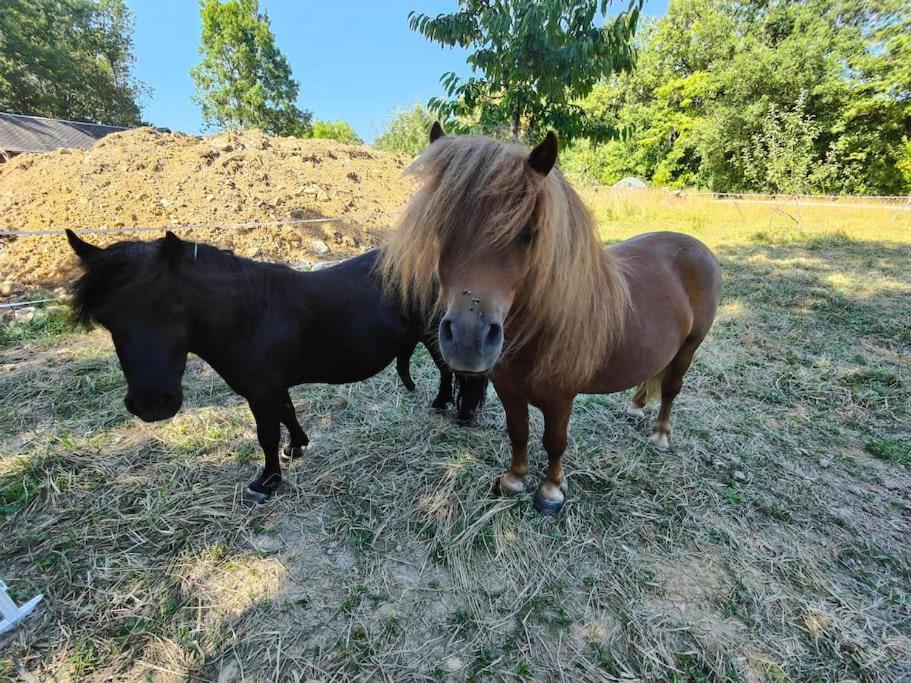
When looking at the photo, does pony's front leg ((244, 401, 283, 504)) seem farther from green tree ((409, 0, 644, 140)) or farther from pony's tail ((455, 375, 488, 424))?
green tree ((409, 0, 644, 140))

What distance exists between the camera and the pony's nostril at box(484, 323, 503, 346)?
1.17 meters

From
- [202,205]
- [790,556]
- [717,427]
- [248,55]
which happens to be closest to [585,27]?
[717,427]

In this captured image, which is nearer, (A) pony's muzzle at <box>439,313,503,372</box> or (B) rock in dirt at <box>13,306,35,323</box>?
(A) pony's muzzle at <box>439,313,503,372</box>

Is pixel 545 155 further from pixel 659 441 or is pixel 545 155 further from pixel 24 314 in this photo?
pixel 24 314

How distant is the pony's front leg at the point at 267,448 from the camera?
1.98 m

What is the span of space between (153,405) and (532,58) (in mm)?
3820

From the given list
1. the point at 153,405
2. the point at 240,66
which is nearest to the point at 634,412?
the point at 153,405

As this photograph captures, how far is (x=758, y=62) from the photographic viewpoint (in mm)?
18312

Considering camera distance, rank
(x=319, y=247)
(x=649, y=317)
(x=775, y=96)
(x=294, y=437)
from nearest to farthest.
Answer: (x=649, y=317) → (x=294, y=437) → (x=319, y=247) → (x=775, y=96)

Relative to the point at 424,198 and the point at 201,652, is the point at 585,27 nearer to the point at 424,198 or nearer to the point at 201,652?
the point at 424,198

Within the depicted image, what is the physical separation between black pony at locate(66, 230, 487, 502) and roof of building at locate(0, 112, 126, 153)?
25.1 meters

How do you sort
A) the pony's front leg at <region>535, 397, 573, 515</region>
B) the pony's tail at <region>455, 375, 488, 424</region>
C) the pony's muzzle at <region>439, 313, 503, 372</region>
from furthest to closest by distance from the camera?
the pony's tail at <region>455, 375, 488, 424</region> < the pony's front leg at <region>535, 397, 573, 515</region> < the pony's muzzle at <region>439, 313, 503, 372</region>

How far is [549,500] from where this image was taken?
6.94 ft

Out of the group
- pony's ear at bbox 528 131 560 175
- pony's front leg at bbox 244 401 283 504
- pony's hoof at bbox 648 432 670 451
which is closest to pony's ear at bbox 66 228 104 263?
pony's front leg at bbox 244 401 283 504
